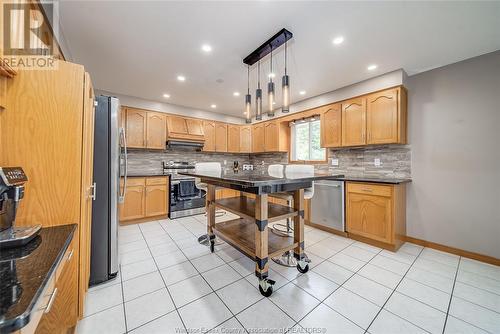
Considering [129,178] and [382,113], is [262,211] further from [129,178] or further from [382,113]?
[129,178]

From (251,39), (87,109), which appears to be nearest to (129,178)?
(87,109)

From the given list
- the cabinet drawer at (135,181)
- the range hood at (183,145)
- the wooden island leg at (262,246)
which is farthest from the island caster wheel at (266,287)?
the range hood at (183,145)

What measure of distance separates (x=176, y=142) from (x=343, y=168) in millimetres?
3501

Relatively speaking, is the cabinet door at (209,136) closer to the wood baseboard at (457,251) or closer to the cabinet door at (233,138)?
the cabinet door at (233,138)

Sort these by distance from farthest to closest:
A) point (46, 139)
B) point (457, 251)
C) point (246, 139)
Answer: point (246, 139)
point (457, 251)
point (46, 139)

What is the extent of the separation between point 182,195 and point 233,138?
2095 millimetres

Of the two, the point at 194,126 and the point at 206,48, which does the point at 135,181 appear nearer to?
the point at 194,126

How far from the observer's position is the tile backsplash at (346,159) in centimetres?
293

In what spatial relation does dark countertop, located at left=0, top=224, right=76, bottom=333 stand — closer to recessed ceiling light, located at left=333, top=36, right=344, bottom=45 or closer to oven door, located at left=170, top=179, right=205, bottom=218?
recessed ceiling light, located at left=333, top=36, right=344, bottom=45

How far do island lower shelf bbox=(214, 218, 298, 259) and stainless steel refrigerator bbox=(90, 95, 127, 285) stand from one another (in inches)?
42.9

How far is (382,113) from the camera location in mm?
2834

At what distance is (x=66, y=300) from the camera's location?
1184 mm

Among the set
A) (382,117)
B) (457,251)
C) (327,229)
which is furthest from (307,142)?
(457,251)

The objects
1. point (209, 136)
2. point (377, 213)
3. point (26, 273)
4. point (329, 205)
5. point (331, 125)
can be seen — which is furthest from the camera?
point (209, 136)
